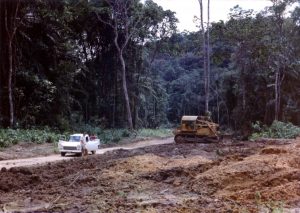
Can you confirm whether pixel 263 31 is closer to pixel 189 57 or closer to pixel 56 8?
pixel 56 8

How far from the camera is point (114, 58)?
51.5m

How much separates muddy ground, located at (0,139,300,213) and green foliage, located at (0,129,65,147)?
10.00 m

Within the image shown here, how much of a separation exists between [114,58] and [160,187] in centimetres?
3888

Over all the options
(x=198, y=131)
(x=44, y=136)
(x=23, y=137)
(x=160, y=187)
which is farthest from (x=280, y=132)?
(x=160, y=187)

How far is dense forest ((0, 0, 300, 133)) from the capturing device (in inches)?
1396

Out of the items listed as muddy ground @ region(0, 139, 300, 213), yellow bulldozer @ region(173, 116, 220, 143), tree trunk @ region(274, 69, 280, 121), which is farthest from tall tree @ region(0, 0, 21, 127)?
tree trunk @ region(274, 69, 280, 121)

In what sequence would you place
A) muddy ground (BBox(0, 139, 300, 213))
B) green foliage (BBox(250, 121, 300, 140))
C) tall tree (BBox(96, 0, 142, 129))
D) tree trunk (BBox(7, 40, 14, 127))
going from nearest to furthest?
muddy ground (BBox(0, 139, 300, 213)), tree trunk (BBox(7, 40, 14, 127)), green foliage (BBox(250, 121, 300, 140)), tall tree (BBox(96, 0, 142, 129))

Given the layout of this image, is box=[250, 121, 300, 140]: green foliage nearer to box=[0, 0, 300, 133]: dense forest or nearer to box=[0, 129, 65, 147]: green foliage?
box=[0, 0, 300, 133]: dense forest

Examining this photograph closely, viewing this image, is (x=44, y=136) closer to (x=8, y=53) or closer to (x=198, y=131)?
(x=8, y=53)

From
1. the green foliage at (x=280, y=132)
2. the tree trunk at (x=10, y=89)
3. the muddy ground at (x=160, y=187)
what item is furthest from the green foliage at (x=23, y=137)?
the green foliage at (x=280, y=132)

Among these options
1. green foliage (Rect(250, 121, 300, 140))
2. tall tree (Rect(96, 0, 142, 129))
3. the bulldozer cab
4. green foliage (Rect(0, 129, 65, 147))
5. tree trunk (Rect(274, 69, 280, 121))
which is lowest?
green foliage (Rect(250, 121, 300, 140))

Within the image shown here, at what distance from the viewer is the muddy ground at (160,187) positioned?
1084cm

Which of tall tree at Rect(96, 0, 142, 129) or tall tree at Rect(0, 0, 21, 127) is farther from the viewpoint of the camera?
tall tree at Rect(96, 0, 142, 129)

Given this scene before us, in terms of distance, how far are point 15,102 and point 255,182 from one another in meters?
25.9
